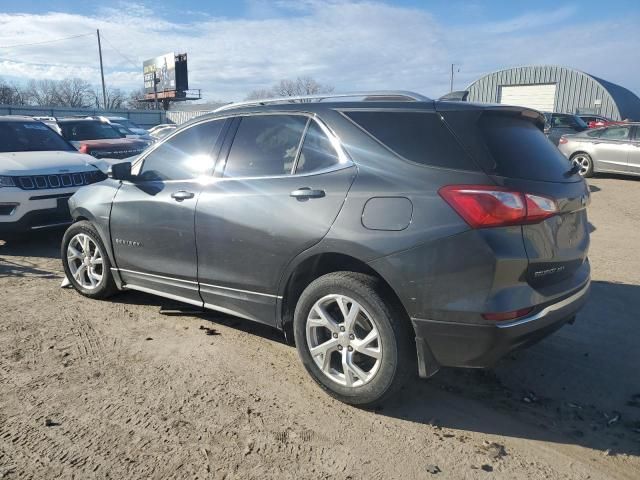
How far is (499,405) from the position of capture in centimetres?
317

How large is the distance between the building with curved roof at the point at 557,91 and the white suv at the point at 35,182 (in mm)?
35658

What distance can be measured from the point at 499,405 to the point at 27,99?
80965 millimetres

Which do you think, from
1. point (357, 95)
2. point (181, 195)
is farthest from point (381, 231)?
point (181, 195)

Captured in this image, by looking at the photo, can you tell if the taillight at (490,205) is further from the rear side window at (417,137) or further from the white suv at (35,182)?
the white suv at (35,182)

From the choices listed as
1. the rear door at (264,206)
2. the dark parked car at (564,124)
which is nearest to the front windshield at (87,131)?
the rear door at (264,206)

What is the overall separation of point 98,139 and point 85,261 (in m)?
8.43

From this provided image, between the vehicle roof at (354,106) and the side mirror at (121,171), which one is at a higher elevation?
the vehicle roof at (354,106)

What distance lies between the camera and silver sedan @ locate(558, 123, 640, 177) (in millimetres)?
12812

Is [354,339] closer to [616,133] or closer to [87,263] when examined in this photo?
[87,263]

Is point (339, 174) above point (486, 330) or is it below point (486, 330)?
above

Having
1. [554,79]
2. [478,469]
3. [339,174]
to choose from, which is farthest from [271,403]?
[554,79]

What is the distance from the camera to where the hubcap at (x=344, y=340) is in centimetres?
299

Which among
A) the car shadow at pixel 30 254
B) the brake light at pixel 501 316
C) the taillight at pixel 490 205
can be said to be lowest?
the car shadow at pixel 30 254

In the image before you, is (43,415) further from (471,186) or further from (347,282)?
(471,186)
